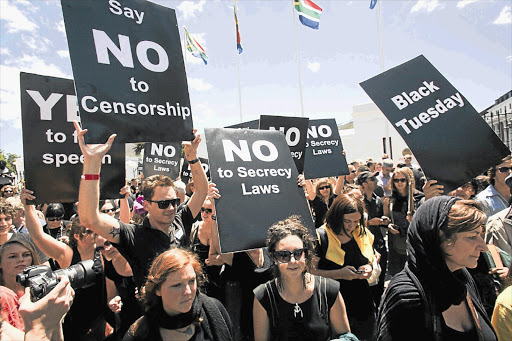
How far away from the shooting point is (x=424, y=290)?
184 centimetres

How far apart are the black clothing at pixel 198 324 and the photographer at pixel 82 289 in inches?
19.3

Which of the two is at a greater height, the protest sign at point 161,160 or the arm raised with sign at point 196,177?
the protest sign at point 161,160

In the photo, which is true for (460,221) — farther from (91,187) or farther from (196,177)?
(91,187)

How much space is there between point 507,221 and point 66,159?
3.90 m

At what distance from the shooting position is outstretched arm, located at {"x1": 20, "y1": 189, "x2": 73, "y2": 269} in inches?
113

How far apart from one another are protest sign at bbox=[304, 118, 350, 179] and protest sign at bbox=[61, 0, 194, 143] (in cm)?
270

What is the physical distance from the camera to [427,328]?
1779 mm

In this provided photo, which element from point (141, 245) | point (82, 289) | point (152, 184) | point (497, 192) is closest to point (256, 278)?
point (141, 245)

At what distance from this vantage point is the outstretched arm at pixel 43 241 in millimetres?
2875

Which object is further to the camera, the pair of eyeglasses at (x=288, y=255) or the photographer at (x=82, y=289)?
the photographer at (x=82, y=289)

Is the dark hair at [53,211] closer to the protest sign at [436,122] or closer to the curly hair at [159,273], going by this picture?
the curly hair at [159,273]

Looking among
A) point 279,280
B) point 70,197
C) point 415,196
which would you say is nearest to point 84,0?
point 70,197

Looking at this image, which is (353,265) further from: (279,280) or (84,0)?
(84,0)

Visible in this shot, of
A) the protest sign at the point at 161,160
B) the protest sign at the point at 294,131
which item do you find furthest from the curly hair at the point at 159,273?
the protest sign at the point at 161,160
